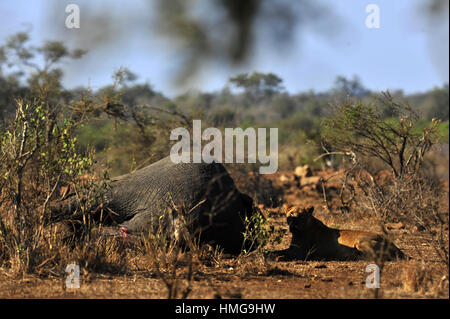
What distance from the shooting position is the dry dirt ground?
168 inches

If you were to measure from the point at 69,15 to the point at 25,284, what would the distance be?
315 centimetres

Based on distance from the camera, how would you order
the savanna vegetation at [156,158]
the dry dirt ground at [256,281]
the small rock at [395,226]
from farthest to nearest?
the small rock at [395,226] < the savanna vegetation at [156,158] < the dry dirt ground at [256,281]

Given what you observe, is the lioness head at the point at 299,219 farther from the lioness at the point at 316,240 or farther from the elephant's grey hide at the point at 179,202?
the elephant's grey hide at the point at 179,202

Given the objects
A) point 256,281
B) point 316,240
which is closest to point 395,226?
point 316,240

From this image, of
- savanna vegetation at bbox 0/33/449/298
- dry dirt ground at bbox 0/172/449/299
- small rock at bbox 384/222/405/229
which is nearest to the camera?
dry dirt ground at bbox 0/172/449/299

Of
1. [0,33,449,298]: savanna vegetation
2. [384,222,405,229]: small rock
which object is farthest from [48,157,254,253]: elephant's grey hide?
[384,222,405,229]: small rock

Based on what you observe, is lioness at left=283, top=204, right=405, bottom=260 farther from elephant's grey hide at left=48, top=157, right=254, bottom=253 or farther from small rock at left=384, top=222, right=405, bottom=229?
small rock at left=384, top=222, right=405, bottom=229

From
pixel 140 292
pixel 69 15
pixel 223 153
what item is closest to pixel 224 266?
pixel 140 292

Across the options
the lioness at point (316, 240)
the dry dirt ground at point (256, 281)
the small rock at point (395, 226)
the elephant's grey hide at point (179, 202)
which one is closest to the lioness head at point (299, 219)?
the lioness at point (316, 240)

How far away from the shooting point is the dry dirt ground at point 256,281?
14.0ft

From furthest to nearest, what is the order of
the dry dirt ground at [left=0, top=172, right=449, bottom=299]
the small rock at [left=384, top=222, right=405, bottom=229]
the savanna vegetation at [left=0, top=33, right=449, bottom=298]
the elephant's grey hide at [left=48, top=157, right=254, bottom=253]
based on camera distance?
the small rock at [left=384, top=222, right=405, bottom=229] < the elephant's grey hide at [left=48, top=157, right=254, bottom=253] < the savanna vegetation at [left=0, top=33, right=449, bottom=298] < the dry dirt ground at [left=0, top=172, right=449, bottom=299]

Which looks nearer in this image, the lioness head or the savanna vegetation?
the savanna vegetation
